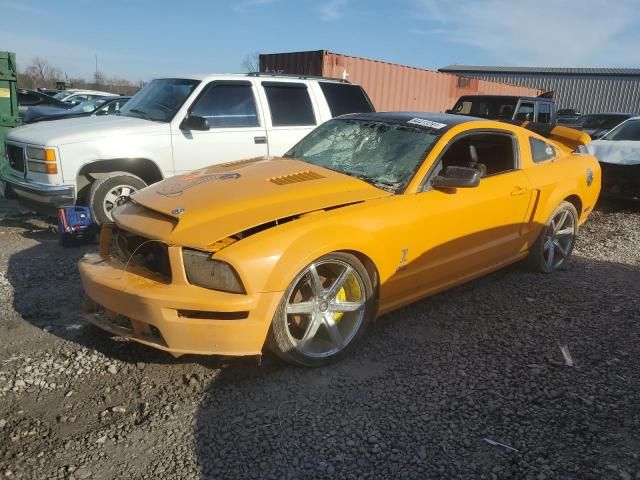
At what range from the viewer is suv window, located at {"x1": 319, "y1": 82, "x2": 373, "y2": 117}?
715 centimetres

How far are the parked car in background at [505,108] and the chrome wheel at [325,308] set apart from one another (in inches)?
Answer: 325

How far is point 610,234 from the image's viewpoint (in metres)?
6.92

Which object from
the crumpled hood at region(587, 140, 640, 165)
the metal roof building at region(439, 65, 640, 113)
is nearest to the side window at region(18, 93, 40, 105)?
the crumpled hood at region(587, 140, 640, 165)

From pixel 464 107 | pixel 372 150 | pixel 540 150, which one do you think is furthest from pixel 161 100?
pixel 464 107

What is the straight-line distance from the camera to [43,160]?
5387 mm

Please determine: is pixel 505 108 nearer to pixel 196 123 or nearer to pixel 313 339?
pixel 196 123

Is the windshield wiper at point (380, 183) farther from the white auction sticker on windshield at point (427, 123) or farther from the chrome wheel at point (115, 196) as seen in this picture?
the chrome wheel at point (115, 196)

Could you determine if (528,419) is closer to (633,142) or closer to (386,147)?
(386,147)

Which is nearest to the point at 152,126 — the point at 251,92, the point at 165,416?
the point at 251,92

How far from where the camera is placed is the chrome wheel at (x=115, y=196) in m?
5.69

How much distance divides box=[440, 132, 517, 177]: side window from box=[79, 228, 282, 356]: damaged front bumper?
7.70 feet

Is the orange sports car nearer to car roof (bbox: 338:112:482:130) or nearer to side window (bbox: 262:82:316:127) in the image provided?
car roof (bbox: 338:112:482:130)

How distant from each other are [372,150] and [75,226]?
3.31 meters

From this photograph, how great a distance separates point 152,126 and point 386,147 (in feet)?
10.1
